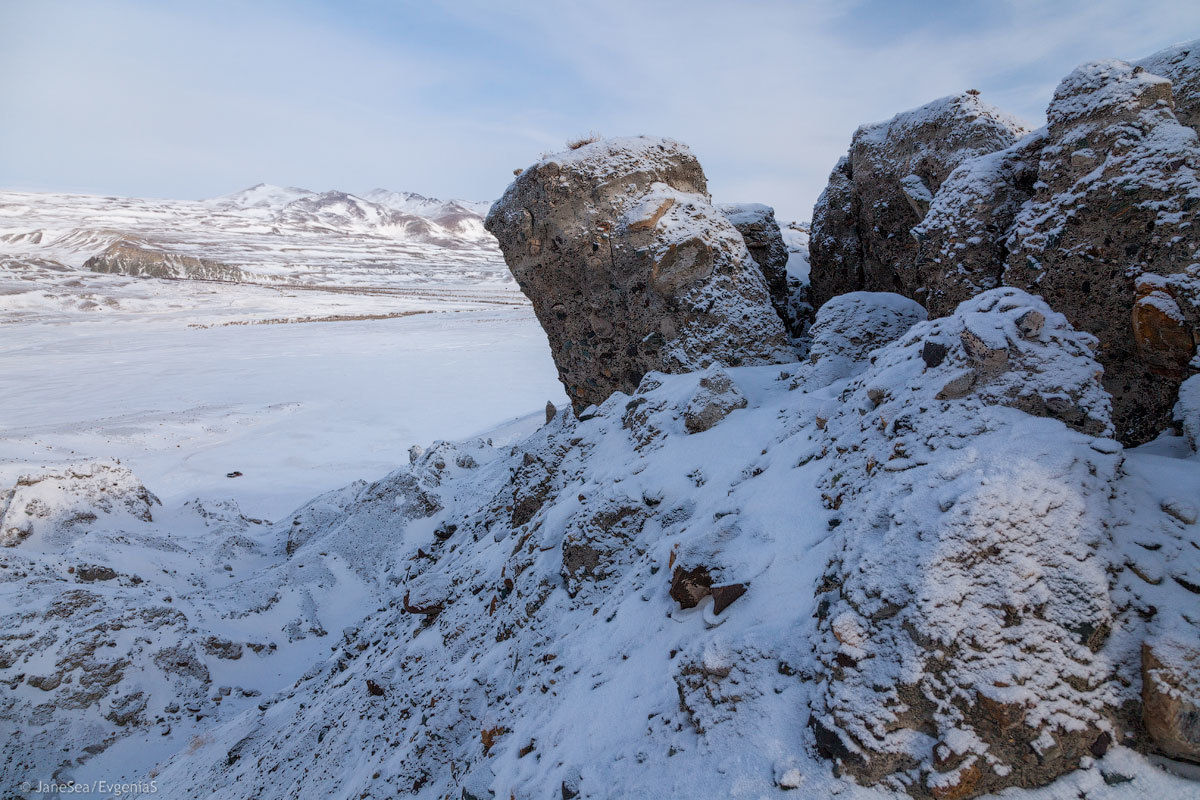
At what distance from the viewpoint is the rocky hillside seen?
8.00 feet

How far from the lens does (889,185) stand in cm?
807

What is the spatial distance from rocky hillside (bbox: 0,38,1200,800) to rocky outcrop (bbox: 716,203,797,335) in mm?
68

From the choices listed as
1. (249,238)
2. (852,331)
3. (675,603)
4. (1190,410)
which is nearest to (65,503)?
(675,603)

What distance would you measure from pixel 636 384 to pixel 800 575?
531 centimetres

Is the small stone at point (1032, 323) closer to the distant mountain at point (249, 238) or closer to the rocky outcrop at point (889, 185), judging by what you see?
the rocky outcrop at point (889, 185)

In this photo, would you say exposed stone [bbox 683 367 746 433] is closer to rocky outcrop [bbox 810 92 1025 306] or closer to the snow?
the snow

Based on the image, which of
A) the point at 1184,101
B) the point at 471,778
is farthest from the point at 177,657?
the point at 1184,101

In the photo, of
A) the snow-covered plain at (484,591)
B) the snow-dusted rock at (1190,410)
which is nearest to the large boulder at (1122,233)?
the snow-dusted rock at (1190,410)

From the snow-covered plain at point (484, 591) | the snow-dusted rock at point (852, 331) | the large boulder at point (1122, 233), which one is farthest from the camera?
the snow-dusted rock at point (852, 331)

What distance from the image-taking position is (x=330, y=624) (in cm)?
1012

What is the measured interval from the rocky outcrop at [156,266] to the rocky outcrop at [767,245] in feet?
237

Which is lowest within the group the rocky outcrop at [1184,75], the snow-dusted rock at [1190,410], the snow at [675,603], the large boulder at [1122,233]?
the snow at [675,603]

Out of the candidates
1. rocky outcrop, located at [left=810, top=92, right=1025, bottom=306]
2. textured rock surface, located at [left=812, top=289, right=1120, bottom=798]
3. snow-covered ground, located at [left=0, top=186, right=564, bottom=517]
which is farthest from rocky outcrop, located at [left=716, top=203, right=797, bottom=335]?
snow-covered ground, located at [left=0, top=186, right=564, bottom=517]

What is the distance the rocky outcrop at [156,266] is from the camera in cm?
6469
